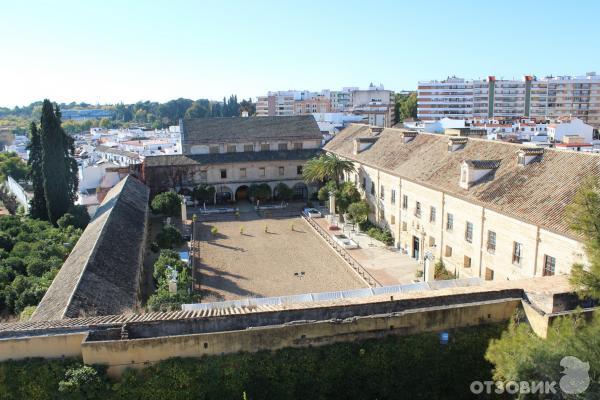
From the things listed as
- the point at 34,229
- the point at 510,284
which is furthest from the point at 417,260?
the point at 34,229

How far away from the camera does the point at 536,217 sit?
77.2 ft

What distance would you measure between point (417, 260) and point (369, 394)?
1820 cm

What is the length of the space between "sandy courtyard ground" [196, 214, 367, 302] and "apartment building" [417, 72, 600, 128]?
81.7 meters

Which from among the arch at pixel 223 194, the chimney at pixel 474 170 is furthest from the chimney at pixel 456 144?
the arch at pixel 223 194

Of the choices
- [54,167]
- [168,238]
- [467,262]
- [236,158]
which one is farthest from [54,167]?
[467,262]

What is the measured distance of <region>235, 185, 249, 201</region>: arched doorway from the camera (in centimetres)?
5532

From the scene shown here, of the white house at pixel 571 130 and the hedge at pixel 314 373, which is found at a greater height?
the white house at pixel 571 130

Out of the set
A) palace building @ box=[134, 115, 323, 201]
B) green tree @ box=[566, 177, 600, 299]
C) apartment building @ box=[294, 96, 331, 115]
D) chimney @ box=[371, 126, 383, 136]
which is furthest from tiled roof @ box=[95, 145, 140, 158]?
apartment building @ box=[294, 96, 331, 115]

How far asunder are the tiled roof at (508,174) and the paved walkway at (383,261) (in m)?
5.31

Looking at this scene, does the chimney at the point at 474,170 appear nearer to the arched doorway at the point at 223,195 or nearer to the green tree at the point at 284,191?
the green tree at the point at 284,191

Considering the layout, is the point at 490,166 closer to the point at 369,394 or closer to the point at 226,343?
the point at 369,394

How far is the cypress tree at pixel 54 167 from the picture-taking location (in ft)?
137

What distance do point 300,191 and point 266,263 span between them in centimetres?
2223

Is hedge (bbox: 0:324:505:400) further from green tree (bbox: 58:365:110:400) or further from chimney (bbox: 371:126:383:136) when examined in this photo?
chimney (bbox: 371:126:383:136)
